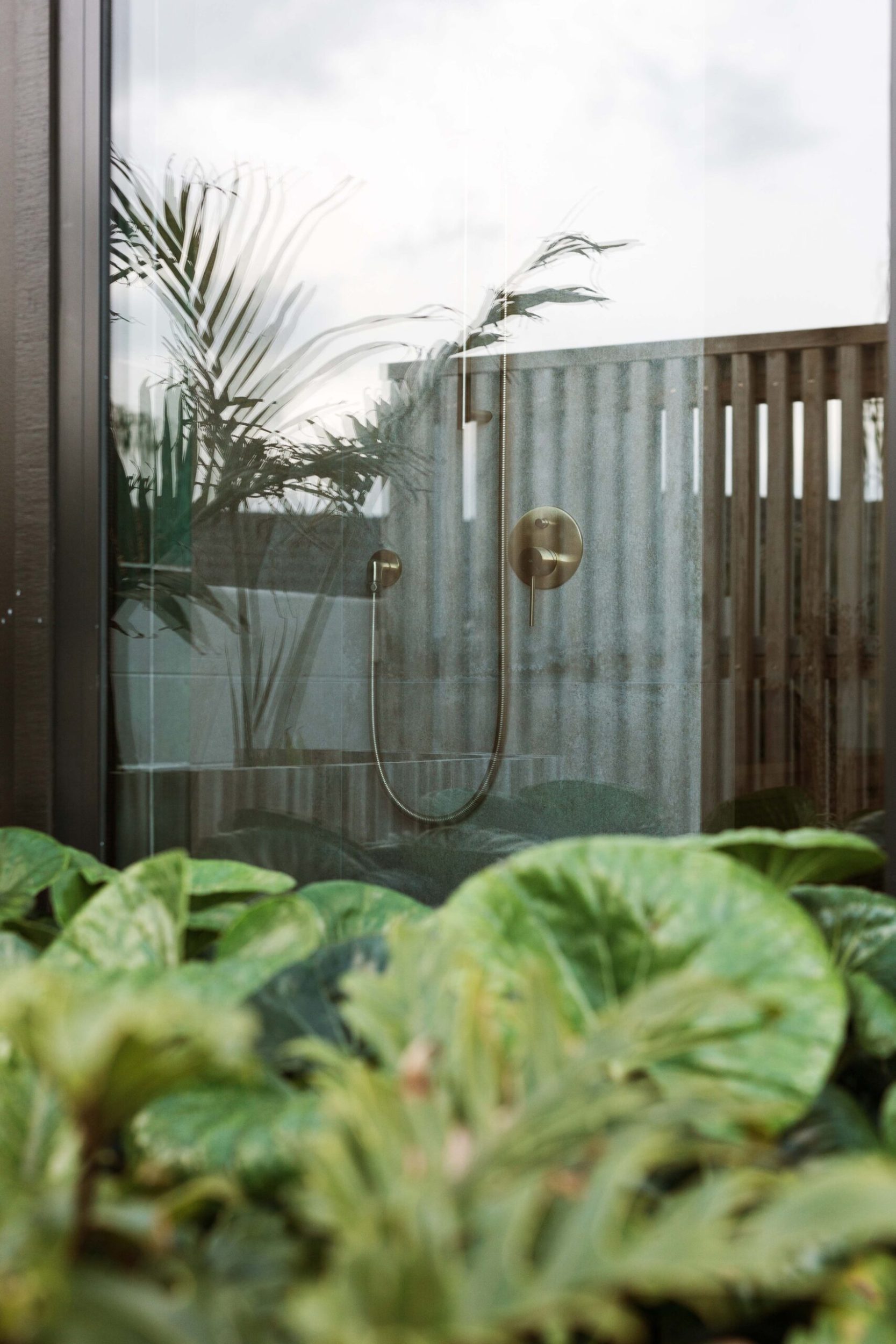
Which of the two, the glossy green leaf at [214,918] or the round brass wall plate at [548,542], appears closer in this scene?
the glossy green leaf at [214,918]

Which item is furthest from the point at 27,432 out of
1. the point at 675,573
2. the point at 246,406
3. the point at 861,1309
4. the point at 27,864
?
the point at 861,1309

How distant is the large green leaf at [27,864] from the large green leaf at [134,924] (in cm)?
38

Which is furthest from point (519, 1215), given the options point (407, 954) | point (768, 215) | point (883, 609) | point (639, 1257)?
point (768, 215)

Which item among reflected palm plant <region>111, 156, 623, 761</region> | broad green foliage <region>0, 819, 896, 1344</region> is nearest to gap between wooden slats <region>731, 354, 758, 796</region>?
reflected palm plant <region>111, 156, 623, 761</region>

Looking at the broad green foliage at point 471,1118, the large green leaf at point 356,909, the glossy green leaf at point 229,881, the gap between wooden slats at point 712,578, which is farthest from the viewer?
the gap between wooden slats at point 712,578

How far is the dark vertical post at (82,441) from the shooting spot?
1696 mm

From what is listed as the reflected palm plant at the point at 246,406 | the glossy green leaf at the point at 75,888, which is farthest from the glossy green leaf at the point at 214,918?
the reflected palm plant at the point at 246,406

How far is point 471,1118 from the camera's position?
541 millimetres

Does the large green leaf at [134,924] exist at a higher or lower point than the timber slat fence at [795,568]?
lower

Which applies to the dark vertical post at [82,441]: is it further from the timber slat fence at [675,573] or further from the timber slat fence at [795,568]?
the timber slat fence at [795,568]

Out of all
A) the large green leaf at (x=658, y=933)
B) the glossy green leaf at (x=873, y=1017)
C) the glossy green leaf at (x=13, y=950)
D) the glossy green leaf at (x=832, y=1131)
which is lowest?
the glossy green leaf at (x=832, y=1131)

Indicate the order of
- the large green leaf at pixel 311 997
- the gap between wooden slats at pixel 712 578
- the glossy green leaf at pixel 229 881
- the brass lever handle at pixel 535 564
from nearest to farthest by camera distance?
the large green leaf at pixel 311 997, the glossy green leaf at pixel 229 881, the gap between wooden slats at pixel 712 578, the brass lever handle at pixel 535 564

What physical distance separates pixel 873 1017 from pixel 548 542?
75cm

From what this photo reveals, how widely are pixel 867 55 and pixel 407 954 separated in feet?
3.48
